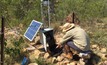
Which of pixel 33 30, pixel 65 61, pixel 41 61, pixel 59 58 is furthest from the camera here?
pixel 33 30

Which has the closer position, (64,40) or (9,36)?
(64,40)

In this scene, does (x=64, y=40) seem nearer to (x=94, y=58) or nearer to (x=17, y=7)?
(x=94, y=58)

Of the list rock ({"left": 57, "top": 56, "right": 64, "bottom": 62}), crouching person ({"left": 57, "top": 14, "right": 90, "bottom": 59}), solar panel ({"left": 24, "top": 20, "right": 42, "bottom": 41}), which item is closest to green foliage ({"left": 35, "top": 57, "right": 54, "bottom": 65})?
rock ({"left": 57, "top": 56, "right": 64, "bottom": 62})

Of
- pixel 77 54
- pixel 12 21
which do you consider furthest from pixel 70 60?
pixel 12 21

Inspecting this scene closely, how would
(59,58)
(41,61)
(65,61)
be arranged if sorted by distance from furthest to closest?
(59,58) < (65,61) < (41,61)

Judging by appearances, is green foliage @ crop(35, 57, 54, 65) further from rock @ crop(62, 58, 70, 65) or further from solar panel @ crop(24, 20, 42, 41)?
solar panel @ crop(24, 20, 42, 41)

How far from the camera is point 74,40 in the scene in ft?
27.4

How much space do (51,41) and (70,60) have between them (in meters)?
0.82

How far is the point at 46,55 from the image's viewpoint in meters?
8.77

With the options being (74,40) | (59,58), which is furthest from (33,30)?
(74,40)

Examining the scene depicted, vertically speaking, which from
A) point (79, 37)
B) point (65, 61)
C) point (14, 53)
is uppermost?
point (79, 37)

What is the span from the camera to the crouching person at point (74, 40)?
324 inches

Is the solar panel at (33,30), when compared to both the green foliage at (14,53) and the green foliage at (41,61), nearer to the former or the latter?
the green foliage at (14,53)

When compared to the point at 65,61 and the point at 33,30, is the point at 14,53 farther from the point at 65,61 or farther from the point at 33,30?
the point at 65,61
